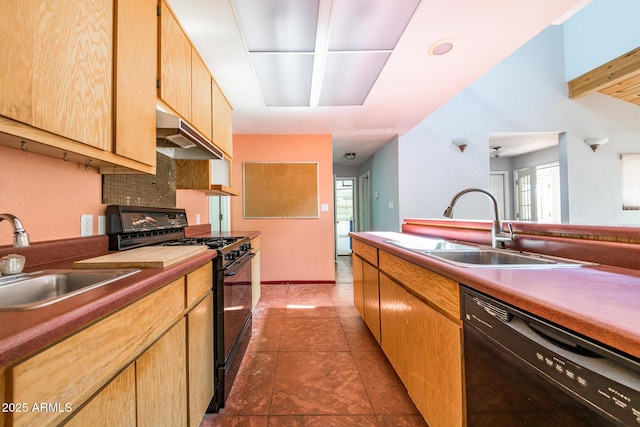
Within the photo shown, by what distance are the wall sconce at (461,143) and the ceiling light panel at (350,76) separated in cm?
222

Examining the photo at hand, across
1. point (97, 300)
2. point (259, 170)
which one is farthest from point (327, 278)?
point (97, 300)

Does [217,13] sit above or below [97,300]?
above

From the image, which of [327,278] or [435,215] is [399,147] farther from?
[327,278]

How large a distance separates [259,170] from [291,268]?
5.37 feet

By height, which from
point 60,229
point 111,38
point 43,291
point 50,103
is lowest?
point 43,291

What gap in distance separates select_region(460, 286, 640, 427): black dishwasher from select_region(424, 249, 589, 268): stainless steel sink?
28 cm

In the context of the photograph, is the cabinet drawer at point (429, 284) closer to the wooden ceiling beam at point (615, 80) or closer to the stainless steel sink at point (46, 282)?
the stainless steel sink at point (46, 282)

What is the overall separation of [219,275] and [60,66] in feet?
3.58

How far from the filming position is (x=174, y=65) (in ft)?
4.94

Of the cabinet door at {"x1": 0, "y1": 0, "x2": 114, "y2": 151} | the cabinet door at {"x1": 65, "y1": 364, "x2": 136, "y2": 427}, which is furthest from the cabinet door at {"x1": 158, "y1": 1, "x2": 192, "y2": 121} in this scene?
the cabinet door at {"x1": 65, "y1": 364, "x2": 136, "y2": 427}

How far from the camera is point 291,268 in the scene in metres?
3.99

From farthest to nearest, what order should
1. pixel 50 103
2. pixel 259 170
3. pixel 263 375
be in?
→ pixel 259 170 < pixel 263 375 < pixel 50 103

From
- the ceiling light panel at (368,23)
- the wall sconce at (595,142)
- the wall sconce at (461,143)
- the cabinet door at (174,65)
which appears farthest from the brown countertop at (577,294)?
the wall sconce at (595,142)

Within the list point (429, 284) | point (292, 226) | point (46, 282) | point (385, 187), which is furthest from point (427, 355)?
point (385, 187)
